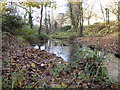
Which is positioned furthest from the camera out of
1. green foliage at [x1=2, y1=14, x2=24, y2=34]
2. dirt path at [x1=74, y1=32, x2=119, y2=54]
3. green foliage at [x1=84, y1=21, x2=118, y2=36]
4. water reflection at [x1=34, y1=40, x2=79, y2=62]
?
green foliage at [x1=84, y1=21, x2=118, y2=36]

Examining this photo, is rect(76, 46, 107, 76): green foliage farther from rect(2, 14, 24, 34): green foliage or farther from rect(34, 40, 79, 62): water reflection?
rect(2, 14, 24, 34): green foliage

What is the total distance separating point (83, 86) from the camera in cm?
201

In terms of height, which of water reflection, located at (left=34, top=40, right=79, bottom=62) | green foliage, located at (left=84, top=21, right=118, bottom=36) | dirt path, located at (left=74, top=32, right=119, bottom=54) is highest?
green foliage, located at (left=84, top=21, right=118, bottom=36)

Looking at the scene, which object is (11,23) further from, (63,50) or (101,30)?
(101,30)

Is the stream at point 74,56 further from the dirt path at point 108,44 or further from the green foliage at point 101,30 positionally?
the green foliage at point 101,30

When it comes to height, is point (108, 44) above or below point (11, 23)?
below

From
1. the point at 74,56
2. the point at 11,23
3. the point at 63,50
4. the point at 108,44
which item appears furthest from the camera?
the point at 108,44

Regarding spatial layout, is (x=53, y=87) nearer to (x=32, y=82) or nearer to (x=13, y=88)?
(x=32, y=82)

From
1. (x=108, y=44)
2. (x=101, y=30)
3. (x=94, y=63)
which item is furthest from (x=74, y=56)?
(x=101, y=30)

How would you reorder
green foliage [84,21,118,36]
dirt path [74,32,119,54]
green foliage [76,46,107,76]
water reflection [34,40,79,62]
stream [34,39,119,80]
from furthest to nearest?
green foliage [84,21,118,36] < dirt path [74,32,119,54] < water reflection [34,40,79,62] < stream [34,39,119,80] < green foliage [76,46,107,76]

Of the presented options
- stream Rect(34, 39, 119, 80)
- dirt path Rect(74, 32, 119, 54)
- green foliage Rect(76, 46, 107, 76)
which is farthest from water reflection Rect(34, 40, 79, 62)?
dirt path Rect(74, 32, 119, 54)

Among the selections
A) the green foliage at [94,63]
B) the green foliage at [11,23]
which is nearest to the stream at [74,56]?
the green foliage at [94,63]

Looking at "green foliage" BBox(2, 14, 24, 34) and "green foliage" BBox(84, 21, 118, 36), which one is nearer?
"green foliage" BBox(2, 14, 24, 34)

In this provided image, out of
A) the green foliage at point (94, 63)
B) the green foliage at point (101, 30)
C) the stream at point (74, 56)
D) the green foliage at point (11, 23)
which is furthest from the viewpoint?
the green foliage at point (101, 30)
